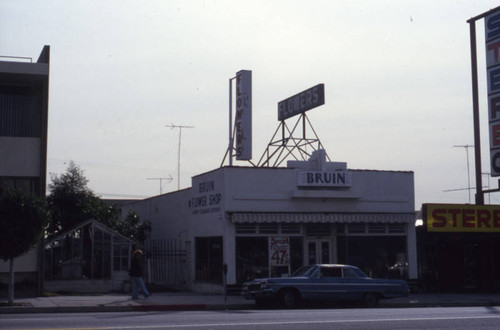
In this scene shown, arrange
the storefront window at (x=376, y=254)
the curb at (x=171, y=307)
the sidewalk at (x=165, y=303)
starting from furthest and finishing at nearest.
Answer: the storefront window at (x=376, y=254)
the sidewalk at (x=165, y=303)
the curb at (x=171, y=307)

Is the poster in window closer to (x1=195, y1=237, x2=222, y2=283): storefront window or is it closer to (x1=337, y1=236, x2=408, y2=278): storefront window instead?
(x1=195, y1=237, x2=222, y2=283): storefront window

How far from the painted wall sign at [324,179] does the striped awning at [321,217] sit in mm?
1108

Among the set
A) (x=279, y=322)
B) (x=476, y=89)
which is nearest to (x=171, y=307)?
(x=279, y=322)

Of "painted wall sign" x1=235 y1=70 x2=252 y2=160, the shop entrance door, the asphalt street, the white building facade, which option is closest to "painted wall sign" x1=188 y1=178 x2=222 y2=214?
the white building facade

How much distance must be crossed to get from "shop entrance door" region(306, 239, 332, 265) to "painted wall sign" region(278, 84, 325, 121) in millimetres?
6830

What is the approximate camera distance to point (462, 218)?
28219 millimetres

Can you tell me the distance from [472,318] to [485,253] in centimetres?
1347

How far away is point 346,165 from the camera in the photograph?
28500mm

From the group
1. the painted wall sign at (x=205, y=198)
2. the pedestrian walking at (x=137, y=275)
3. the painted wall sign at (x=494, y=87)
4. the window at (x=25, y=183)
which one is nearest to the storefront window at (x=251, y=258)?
the painted wall sign at (x=205, y=198)

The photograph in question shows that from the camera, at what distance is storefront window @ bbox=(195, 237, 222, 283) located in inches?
1045

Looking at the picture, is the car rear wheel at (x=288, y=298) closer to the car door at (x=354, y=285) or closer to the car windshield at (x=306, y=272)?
the car windshield at (x=306, y=272)

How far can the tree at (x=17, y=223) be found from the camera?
20.6 m

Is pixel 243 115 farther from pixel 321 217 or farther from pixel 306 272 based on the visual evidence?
pixel 306 272

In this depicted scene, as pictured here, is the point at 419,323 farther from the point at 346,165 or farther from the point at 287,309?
the point at 346,165
